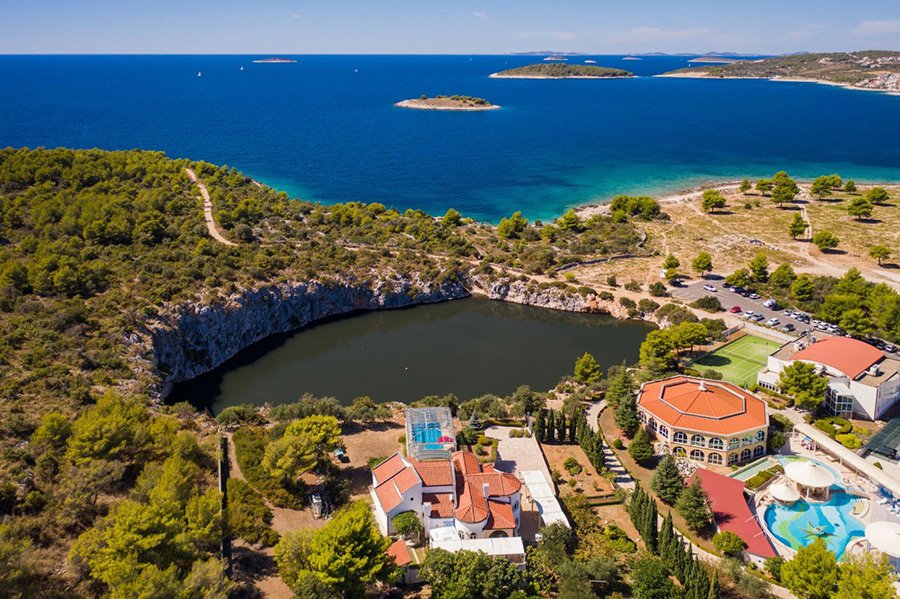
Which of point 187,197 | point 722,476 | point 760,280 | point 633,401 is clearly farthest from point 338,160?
point 722,476

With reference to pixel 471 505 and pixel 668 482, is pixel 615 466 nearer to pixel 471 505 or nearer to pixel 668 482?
pixel 668 482

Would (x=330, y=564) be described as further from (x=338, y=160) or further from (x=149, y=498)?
(x=338, y=160)

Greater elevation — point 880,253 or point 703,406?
point 703,406

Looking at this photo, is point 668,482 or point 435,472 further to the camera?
point 668,482

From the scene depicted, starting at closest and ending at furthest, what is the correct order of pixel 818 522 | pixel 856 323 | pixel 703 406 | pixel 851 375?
pixel 818 522 < pixel 703 406 < pixel 851 375 < pixel 856 323

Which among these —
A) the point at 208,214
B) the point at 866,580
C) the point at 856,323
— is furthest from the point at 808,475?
the point at 208,214

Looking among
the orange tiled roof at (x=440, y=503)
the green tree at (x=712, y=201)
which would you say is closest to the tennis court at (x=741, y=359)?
the orange tiled roof at (x=440, y=503)

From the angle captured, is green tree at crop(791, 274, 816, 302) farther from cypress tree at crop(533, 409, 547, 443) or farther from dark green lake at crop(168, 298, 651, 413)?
cypress tree at crop(533, 409, 547, 443)
